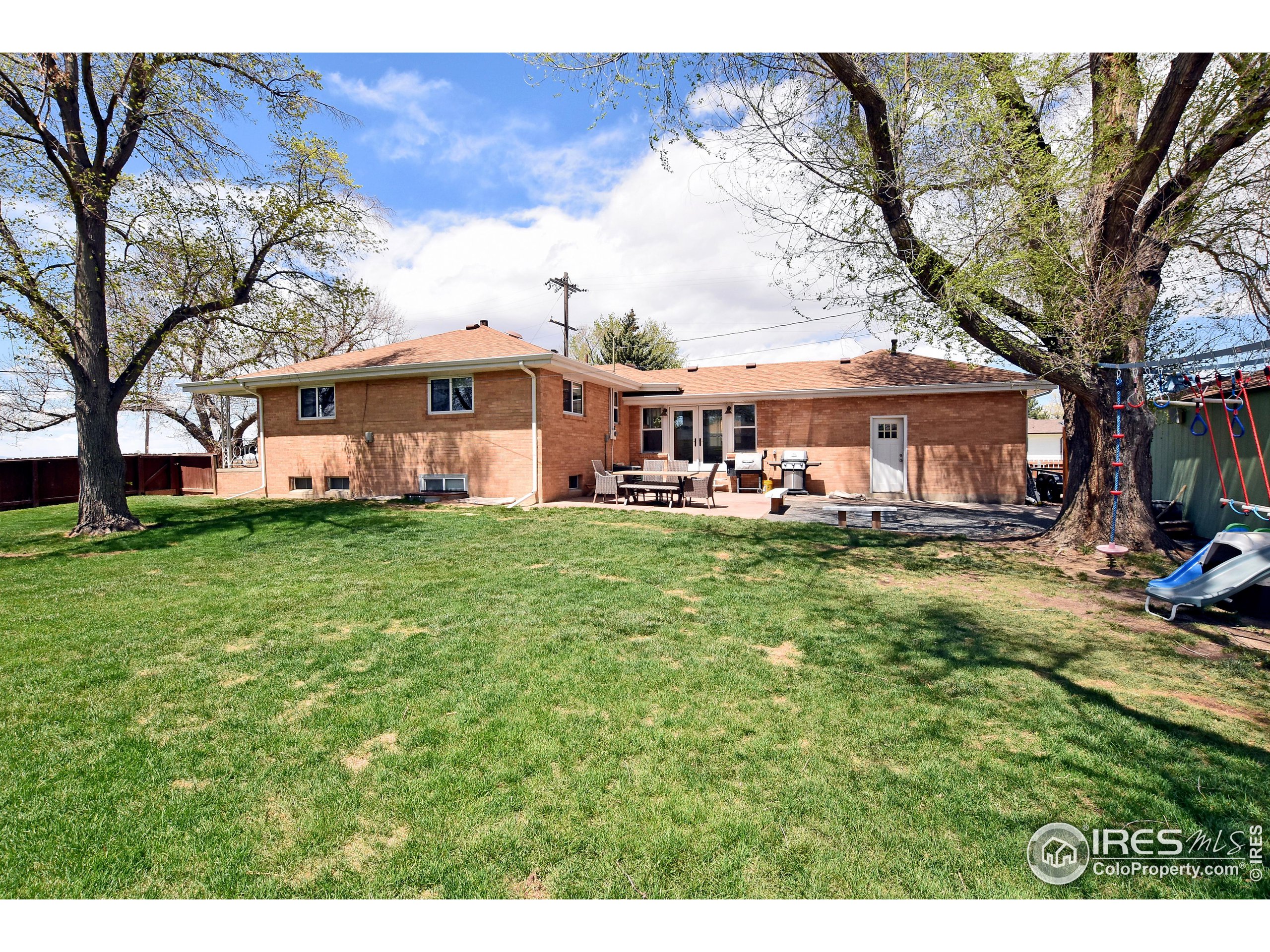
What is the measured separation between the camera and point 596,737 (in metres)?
3.39

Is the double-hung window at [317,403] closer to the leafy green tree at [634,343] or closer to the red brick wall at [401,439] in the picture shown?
the red brick wall at [401,439]

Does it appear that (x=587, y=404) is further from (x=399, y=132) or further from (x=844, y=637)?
(x=844, y=637)

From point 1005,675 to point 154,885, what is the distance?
528cm

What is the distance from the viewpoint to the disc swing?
24.4ft

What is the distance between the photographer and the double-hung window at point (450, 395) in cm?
1527

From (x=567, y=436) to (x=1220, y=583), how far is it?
12.8 metres

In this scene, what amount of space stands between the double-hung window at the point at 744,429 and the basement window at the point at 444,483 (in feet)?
28.8

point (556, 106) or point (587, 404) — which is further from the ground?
point (556, 106)

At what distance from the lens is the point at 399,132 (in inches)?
326

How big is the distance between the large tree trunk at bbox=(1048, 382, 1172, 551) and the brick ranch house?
5.39 metres

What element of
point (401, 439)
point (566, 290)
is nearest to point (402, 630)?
point (401, 439)

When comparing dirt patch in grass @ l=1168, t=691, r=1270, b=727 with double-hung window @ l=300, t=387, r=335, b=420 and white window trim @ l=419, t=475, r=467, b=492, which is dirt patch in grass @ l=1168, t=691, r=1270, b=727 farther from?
double-hung window @ l=300, t=387, r=335, b=420

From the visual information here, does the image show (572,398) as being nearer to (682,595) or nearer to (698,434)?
(698,434)
